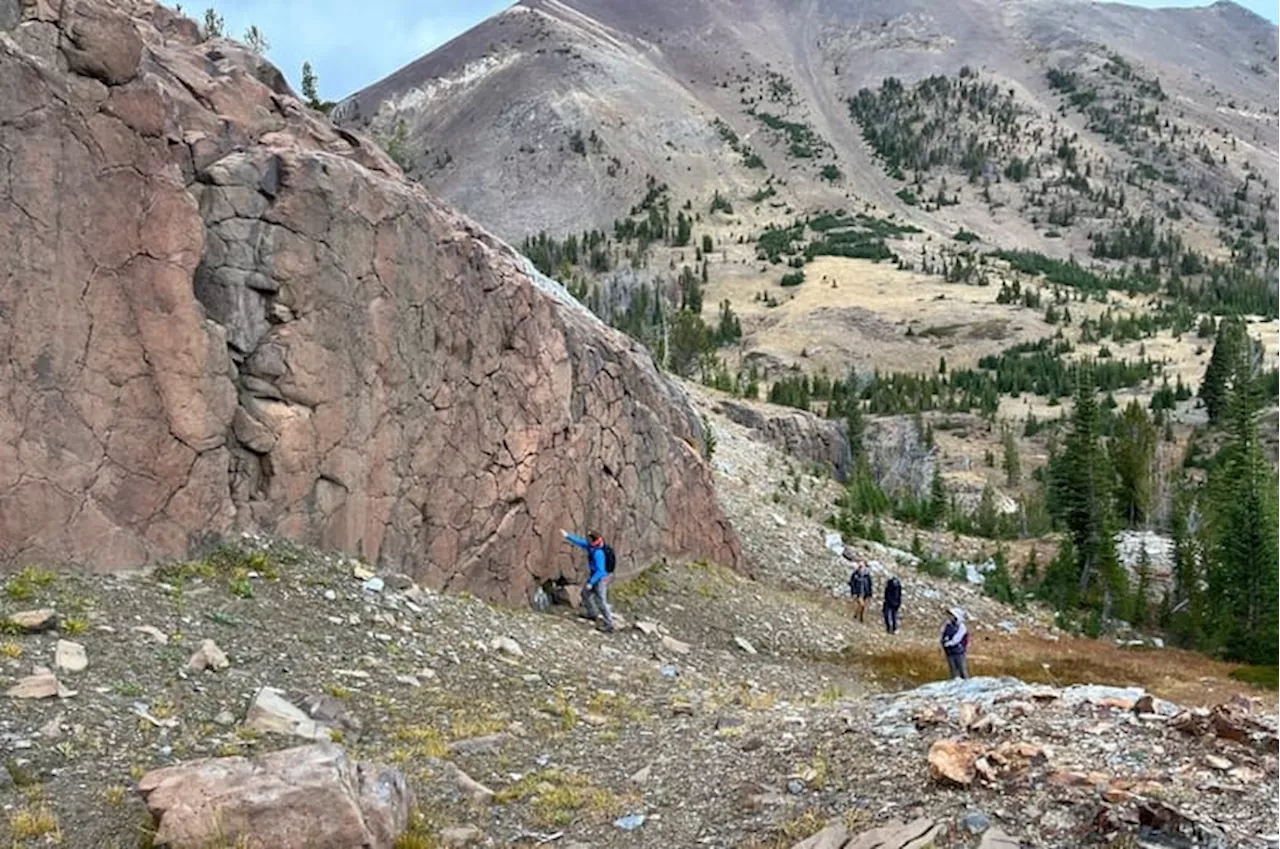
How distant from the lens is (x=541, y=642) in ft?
63.0

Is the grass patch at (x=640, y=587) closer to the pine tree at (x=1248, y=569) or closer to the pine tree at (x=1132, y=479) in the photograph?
the pine tree at (x=1248, y=569)

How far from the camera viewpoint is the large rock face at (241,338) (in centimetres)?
1502

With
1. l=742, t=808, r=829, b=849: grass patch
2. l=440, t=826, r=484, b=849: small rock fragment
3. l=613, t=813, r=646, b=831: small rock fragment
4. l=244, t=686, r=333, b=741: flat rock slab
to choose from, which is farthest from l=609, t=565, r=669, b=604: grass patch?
l=742, t=808, r=829, b=849: grass patch

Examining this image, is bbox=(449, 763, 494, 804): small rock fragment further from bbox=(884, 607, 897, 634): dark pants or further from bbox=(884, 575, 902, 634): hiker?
bbox=(884, 607, 897, 634): dark pants

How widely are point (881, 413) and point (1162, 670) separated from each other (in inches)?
2823

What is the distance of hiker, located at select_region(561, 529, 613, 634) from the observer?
22.4 metres

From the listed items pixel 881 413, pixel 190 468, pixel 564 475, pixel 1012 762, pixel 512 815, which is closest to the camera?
pixel 1012 762

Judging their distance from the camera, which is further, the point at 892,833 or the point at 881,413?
the point at 881,413

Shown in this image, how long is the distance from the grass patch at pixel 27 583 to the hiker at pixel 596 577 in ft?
35.8

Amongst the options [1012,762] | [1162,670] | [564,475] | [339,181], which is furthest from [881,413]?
[1012,762]

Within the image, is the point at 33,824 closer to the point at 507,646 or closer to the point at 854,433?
the point at 507,646

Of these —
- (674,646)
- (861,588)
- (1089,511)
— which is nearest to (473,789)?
(674,646)

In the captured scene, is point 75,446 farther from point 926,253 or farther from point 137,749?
point 926,253

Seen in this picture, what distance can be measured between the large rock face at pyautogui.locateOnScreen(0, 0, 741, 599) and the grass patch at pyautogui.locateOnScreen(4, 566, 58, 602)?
282mm
